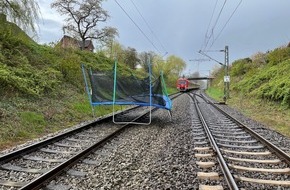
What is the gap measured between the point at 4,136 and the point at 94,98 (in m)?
5.01

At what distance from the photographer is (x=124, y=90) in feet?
43.0

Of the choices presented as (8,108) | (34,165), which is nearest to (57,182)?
(34,165)

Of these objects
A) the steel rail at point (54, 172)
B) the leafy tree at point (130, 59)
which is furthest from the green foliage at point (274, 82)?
the leafy tree at point (130, 59)

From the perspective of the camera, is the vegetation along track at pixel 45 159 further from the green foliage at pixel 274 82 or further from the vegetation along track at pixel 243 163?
the green foliage at pixel 274 82

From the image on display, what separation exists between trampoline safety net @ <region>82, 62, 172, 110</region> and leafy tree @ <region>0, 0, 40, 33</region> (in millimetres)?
3710

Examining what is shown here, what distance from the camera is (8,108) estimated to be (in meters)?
10.8

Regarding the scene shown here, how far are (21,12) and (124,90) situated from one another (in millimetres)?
5799

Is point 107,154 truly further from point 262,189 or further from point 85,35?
point 85,35

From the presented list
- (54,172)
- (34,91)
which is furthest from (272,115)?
(54,172)

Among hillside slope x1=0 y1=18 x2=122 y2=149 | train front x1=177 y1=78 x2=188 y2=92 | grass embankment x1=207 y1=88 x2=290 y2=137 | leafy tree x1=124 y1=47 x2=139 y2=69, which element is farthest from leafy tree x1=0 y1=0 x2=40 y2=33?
train front x1=177 y1=78 x2=188 y2=92

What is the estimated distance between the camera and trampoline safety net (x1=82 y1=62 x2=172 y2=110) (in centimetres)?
1288

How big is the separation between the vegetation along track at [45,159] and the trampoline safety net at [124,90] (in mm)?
3286

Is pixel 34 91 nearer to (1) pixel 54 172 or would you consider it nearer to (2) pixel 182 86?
(1) pixel 54 172

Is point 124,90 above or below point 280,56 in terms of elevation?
below
